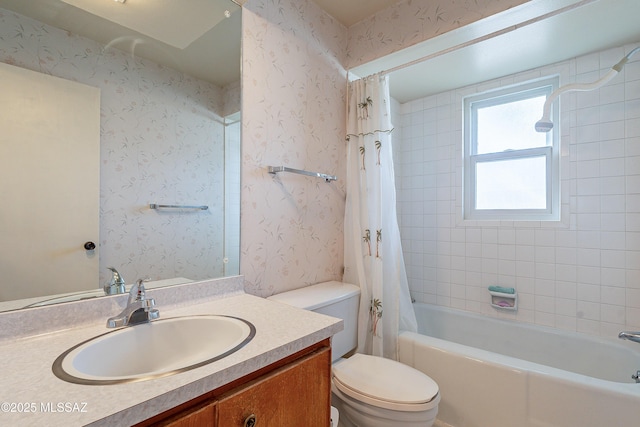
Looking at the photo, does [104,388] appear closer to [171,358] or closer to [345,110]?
[171,358]

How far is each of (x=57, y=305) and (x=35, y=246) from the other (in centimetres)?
18

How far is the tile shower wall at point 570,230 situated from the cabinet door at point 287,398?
1763 millimetres

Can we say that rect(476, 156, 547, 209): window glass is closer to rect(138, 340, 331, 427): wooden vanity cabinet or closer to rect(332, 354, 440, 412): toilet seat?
rect(332, 354, 440, 412): toilet seat

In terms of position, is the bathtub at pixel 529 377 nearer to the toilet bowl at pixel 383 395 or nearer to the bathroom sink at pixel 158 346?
the toilet bowl at pixel 383 395

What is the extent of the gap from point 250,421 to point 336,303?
865mm

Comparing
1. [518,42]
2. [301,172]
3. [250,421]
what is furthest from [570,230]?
[250,421]

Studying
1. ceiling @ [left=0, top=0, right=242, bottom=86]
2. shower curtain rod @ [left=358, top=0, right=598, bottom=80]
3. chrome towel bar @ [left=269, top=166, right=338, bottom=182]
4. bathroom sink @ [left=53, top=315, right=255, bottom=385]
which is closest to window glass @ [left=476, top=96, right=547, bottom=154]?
shower curtain rod @ [left=358, top=0, right=598, bottom=80]

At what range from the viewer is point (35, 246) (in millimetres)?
865

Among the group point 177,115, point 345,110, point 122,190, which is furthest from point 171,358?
point 345,110

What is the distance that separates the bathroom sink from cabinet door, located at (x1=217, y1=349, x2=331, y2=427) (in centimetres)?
10

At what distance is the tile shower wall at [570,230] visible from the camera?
1750mm

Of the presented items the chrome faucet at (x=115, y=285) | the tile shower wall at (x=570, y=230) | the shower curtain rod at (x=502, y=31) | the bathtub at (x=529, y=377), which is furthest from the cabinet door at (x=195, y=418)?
the tile shower wall at (x=570, y=230)

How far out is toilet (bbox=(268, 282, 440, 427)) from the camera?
116cm

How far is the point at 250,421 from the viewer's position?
68cm
